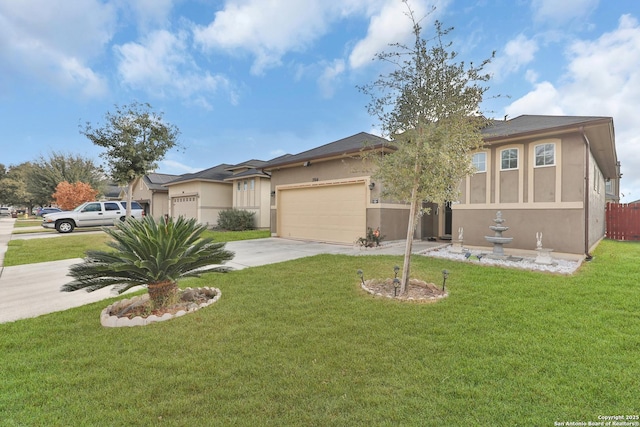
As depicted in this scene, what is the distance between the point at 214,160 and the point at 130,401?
86.0ft

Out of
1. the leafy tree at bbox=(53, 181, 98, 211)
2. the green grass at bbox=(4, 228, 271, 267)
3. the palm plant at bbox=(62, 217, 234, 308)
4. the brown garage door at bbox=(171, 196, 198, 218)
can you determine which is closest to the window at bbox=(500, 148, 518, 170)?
the green grass at bbox=(4, 228, 271, 267)

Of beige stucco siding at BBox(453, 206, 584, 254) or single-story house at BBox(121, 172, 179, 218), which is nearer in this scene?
beige stucco siding at BBox(453, 206, 584, 254)

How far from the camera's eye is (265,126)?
20.3 meters

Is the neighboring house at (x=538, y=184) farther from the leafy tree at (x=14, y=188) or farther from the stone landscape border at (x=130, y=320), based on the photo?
the leafy tree at (x=14, y=188)

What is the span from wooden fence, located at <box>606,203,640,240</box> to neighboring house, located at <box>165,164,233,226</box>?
22.2 m

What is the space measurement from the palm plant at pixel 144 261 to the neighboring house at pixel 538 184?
761 cm

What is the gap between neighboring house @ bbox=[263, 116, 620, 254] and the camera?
7777 mm

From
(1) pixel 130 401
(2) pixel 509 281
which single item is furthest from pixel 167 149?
(2) pixel 509 281

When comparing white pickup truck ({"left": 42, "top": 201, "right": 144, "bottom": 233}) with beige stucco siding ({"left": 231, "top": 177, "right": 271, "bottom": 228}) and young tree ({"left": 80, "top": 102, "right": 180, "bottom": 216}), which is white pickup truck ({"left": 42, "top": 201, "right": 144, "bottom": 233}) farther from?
beige stucco siding ({"left": 231, "top": 177, "right": 271, "bottom": 228})

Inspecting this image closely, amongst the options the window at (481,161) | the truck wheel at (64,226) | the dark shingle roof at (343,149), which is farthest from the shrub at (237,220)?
the window at (481,161)

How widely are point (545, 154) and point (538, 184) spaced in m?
0.88

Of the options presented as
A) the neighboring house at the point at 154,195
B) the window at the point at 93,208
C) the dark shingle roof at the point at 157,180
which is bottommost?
the window at the point at 93,208

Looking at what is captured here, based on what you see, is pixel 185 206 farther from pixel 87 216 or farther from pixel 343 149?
pixel 343 149

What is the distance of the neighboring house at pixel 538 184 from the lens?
7707mm
